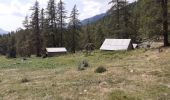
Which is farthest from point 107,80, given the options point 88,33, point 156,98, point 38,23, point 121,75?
point 88,33

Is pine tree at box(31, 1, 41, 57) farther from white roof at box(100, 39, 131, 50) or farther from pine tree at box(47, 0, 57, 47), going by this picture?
white roof at box(100, 39, 131, 50)

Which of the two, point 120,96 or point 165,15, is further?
point 165,15

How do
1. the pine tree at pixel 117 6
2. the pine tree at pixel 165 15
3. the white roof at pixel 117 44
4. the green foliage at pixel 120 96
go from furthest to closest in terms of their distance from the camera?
1. the pine tree at pixel 117 6
2. the white roof at pixel 117 44
3. the pine tree at pixel 165 15
4. the green foliage at pixel 120 96

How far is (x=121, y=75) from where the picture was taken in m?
24.4

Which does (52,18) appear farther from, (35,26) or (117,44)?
(117,44)

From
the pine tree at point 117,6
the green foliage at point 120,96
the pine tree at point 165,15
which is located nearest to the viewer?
the green foliage at point 120,96

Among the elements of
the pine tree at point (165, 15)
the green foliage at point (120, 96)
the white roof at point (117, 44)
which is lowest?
the green foliage at point (120, 96)

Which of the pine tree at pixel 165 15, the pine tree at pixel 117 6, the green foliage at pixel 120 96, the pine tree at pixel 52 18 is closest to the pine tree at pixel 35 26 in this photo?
the pine tree at pixel 52 18

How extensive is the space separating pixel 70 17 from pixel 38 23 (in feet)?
28.0

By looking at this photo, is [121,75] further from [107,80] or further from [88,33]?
[88,33]

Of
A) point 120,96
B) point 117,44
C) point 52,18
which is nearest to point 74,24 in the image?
point 52,18

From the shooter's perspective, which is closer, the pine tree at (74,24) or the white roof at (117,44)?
the white roof at (117,44)

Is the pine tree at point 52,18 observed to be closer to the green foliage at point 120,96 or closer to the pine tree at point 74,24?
the pine tree at point 74,24

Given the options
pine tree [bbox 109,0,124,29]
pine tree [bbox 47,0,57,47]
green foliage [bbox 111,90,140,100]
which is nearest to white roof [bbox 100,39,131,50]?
pine tree [bbox 109,0,124,29]
